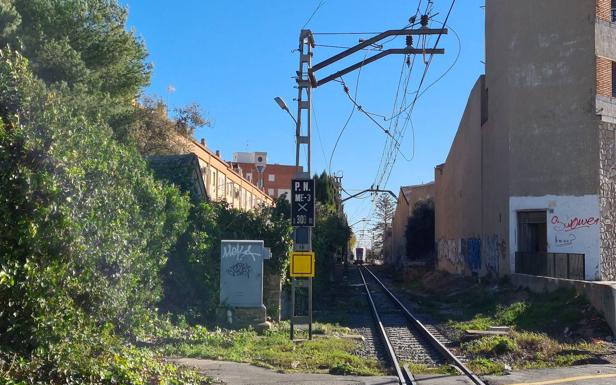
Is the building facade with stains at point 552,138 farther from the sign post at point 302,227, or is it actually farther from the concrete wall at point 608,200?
the sign post at point 302,227

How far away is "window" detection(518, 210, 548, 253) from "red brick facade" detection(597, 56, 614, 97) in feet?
18.0

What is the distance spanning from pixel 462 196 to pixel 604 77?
1700cm

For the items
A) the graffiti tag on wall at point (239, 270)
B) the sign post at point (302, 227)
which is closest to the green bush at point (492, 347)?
the sign post at point (302, 227)

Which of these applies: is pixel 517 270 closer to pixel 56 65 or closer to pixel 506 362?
pixel 506 362

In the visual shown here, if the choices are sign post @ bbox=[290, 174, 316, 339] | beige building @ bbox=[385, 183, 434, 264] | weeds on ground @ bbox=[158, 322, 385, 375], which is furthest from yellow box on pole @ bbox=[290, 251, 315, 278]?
beige building @ bbox=[385, 183, 434, 264]

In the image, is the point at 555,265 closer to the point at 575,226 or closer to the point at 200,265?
the point at 575,226

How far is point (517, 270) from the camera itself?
2922cm

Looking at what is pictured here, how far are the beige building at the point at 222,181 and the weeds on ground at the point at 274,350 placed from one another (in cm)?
2536

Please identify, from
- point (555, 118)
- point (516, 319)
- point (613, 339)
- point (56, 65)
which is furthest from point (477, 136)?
point (56, 65)

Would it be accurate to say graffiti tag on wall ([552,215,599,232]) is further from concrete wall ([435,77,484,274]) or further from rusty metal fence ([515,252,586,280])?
concrete wall ([435,77,484,274])

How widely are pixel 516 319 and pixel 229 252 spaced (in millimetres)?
9030

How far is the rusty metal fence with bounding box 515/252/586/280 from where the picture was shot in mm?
25109

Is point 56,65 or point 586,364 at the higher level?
point 56,65

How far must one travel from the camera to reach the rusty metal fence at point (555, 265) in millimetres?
25109
